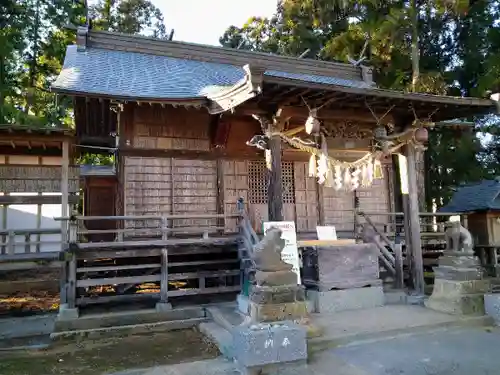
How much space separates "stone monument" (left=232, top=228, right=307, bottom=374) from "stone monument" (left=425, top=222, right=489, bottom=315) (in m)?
3.29

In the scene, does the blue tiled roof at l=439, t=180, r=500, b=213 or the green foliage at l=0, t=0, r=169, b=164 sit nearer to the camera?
the blue tiled roof at l=439, t=180, r=500, b=213

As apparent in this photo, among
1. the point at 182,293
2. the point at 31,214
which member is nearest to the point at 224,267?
the point at 182,293

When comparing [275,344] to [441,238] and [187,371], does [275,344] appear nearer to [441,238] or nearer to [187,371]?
[187,371]

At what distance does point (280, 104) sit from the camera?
314 inches

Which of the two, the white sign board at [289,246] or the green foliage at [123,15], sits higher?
the green foliage at [123,15]

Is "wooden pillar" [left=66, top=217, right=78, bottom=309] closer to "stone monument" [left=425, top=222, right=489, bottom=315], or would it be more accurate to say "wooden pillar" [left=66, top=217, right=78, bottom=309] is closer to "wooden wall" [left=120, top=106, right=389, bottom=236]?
"wooden wall" [left=120, top=106, right=389, bottom=236]

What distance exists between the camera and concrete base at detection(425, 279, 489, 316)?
7.25 m

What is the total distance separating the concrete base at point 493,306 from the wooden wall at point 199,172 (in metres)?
4.83

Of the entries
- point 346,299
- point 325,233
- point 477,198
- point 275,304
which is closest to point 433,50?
point 477,198

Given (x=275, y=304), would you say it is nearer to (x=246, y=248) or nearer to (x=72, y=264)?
(x=246, y=248)

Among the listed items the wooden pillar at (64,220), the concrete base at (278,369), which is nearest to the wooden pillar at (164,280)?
the wooden pillar at (64,220)

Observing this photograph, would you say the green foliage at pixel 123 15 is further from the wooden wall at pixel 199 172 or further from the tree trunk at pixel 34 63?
the wooden wall at pixel 199 172

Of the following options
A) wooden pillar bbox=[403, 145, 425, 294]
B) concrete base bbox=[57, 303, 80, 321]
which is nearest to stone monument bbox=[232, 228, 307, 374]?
concrete base bbox=[57, 303, 80, 321]

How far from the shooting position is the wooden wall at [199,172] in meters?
10.0
